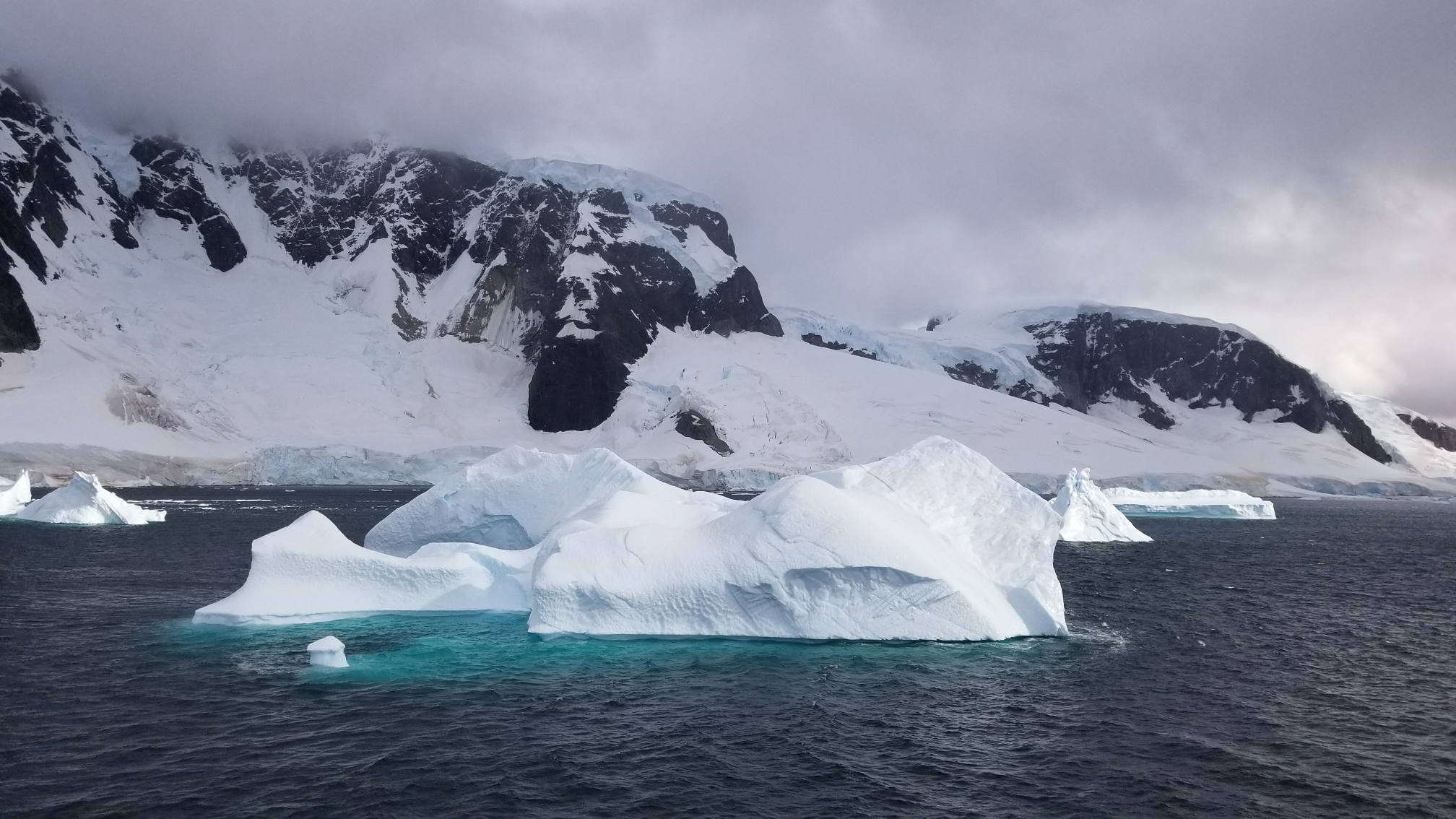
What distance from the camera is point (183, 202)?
147 meters

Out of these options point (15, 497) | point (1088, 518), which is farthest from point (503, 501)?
point (15, 497)

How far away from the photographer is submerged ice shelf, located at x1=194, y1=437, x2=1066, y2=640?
26.1 m

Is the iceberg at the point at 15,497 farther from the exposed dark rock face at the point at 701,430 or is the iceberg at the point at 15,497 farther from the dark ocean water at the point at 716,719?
the exposed dark rock face at the point at 701,430

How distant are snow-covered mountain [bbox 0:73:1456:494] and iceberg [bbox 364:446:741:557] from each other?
6505 cm

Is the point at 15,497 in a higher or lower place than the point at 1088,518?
higher

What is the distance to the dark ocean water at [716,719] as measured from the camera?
1520 cm

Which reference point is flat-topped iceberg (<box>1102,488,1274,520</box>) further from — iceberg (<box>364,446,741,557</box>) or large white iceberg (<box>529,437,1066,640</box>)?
large white iceberg (<box>529,437,1066,640</box>)

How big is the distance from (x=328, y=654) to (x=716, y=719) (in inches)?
412

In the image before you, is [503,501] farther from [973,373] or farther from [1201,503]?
[973,373]

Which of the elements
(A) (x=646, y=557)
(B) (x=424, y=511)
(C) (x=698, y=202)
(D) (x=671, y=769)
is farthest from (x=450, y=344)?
(D) (x=671, y=769)

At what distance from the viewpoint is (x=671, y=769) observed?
647 inches

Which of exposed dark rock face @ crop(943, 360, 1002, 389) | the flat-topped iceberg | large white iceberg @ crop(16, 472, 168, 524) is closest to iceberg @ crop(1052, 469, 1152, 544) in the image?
the flat-topped iceberg

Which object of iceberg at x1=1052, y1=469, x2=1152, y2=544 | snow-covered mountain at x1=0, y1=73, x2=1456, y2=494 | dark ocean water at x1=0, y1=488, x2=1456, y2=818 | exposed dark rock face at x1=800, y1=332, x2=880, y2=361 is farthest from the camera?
exposed dark rock face at x1=800, y1=332, x2=880, y2=361

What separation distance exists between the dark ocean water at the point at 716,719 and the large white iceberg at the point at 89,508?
92.2 feet
